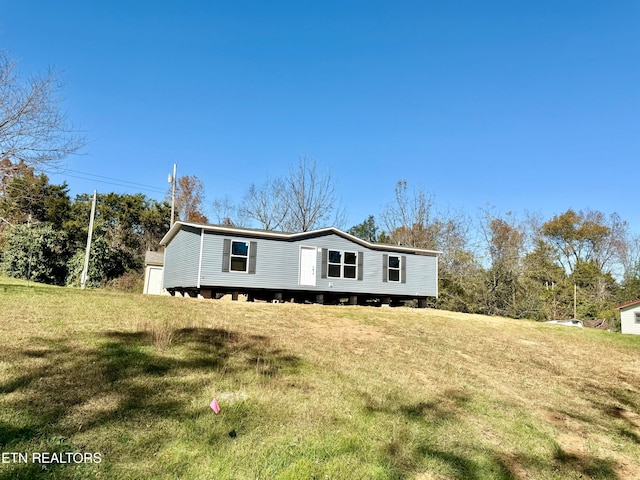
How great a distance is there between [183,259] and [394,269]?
9455mm

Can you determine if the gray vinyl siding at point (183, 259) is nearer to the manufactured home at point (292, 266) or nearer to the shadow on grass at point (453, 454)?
the manufactured home at point (292, 266)

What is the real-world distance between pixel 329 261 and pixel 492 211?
19169 millimetres

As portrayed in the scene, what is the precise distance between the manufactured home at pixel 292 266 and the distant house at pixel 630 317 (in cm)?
1862

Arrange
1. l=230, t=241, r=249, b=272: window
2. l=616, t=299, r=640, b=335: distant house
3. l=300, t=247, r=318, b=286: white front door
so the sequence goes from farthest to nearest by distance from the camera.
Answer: l=616, t=299, r=640, b=335: distant house, l=300, t=247, r=318, b=286: white front door, l=230, t=241, r=249, b=272: window

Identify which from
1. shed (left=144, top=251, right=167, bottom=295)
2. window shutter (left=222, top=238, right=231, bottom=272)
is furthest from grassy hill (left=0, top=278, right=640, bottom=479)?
shed (left=144, top=251, right=167, bottom=295)

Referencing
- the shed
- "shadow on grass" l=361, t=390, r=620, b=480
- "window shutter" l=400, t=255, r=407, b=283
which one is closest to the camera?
"shadow on grass" l=361, t=390, r=620, b=480

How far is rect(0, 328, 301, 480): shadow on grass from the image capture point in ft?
9.67

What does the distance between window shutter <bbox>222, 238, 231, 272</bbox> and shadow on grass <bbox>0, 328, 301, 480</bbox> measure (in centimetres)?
953

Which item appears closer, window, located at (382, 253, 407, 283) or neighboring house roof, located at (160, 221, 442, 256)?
neighboring house roof, located at (160, 221, 442, 256)

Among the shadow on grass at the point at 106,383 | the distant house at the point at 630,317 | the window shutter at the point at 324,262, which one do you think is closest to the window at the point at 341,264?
the window shutter at the point at 324,262

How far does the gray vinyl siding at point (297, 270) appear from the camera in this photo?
1544 centimetres

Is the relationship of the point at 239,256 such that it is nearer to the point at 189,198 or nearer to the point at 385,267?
the point at 385,267

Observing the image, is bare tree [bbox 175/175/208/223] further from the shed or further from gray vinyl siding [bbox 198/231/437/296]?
gray vinyl siding [bbox 198/231/437/296]

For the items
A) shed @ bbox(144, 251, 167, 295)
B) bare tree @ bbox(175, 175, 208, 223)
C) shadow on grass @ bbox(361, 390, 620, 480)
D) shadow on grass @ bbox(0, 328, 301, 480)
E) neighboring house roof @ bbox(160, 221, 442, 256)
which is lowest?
shadow on grass @ bbox(361, 390, 620, 480)
